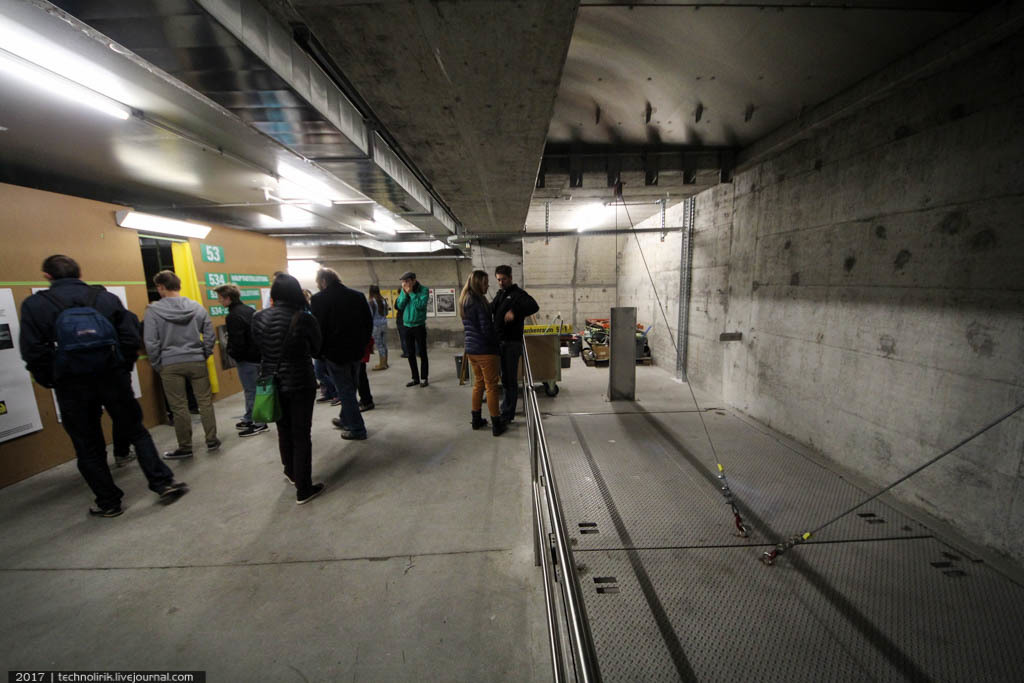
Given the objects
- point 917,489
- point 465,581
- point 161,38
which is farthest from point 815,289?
point 161,38

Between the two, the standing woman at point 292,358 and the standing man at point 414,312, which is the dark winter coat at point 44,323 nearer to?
the standing woman at point 292,358

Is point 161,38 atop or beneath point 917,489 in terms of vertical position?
atop

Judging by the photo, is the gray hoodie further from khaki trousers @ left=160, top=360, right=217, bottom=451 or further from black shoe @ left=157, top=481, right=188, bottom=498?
black shoe @ left=157, top=481, right=188, bottom=498

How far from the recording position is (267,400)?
254cm

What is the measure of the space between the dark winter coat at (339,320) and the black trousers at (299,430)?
80cm

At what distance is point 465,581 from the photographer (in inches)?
77.4

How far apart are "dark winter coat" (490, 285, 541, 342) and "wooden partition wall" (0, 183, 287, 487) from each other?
442 cm

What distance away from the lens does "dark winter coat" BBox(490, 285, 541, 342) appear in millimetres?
3826

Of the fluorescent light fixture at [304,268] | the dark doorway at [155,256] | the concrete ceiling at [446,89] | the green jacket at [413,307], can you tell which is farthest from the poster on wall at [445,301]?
the dark doorway at [155,256]

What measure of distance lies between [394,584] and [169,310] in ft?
11.2

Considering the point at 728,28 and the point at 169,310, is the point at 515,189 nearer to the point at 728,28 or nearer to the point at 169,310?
the point at 728,28

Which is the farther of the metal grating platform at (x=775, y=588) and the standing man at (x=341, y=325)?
the standing man at (x=341, y=325)

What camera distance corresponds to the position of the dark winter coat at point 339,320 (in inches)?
132

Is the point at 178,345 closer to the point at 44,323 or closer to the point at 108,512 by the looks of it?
the point at 44,323
